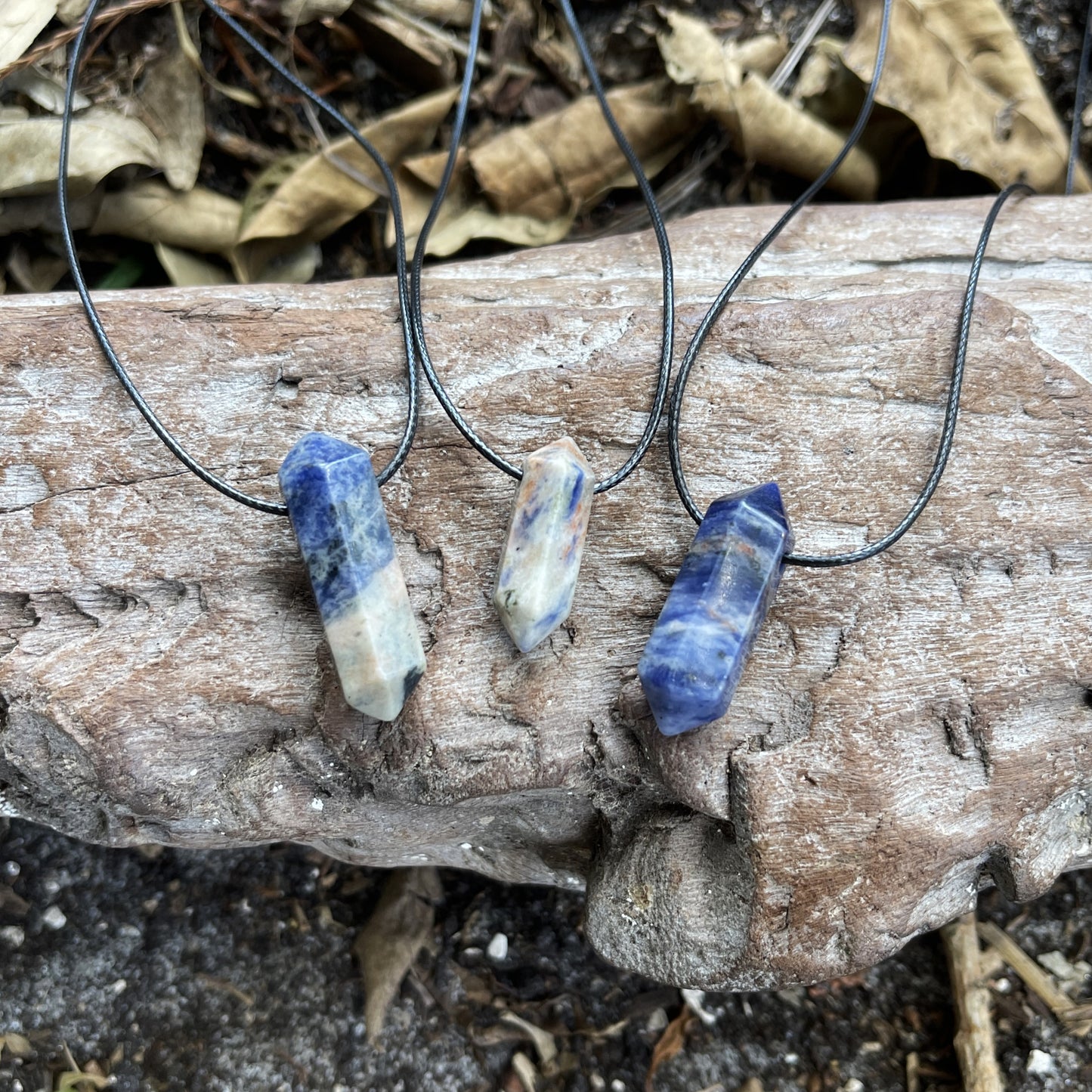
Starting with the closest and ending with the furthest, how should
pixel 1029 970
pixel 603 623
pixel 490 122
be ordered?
pixel 603 623 → pixel 1029 970 → pixel 490 122

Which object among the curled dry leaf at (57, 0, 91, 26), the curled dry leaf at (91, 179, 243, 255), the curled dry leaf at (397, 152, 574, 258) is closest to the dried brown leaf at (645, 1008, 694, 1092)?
the curled dry leaf at (397, 152, 574, 258)

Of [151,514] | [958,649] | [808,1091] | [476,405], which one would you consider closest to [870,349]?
[958,649]

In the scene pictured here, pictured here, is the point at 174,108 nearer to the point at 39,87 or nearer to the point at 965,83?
the point at 39,87

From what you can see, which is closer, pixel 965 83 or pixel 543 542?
pixel 543 542

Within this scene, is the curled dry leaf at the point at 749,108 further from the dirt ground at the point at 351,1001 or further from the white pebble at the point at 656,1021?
the white pebble at the point at 656,1021

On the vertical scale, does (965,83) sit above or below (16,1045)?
above

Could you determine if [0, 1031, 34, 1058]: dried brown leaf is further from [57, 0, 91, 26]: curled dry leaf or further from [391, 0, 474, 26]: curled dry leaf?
[391, 0, 474, 26]: curled dry leaf

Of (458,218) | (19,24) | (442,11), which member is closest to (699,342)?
(458,218)
